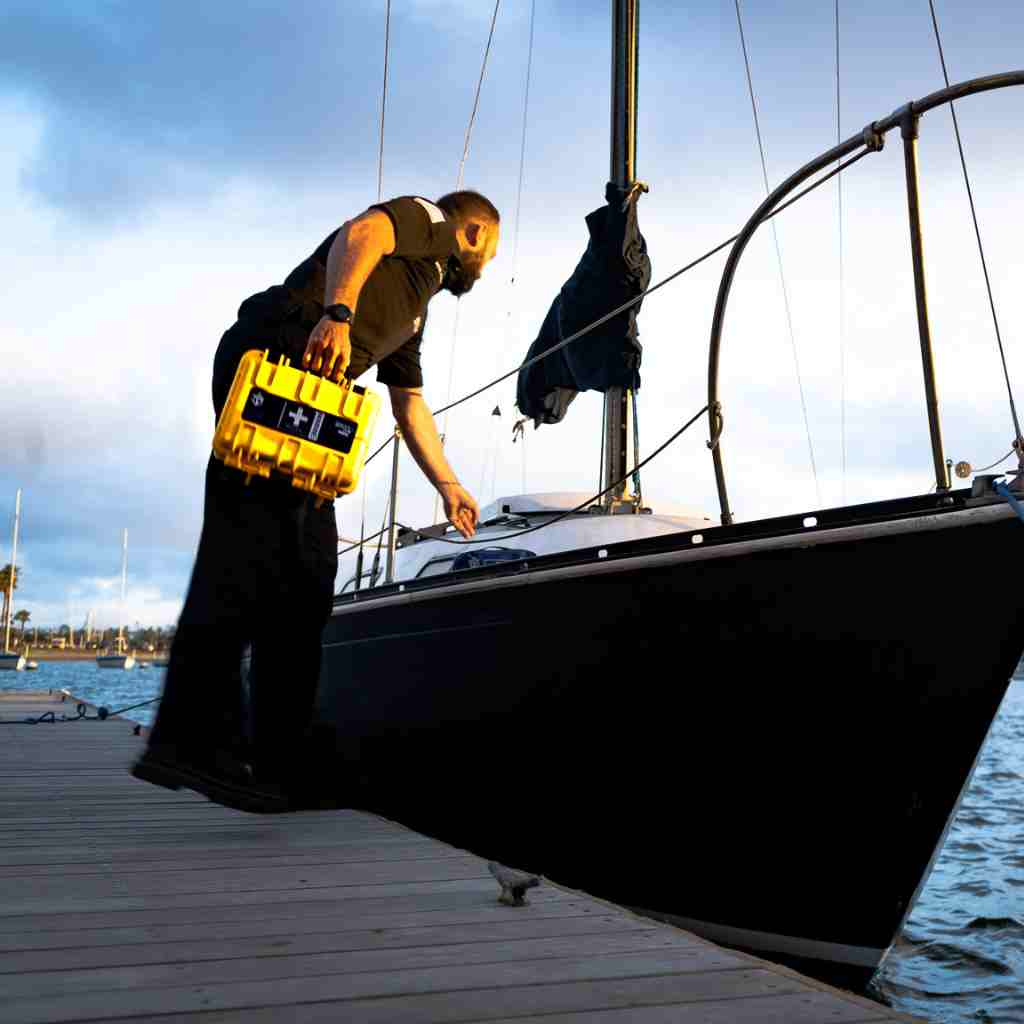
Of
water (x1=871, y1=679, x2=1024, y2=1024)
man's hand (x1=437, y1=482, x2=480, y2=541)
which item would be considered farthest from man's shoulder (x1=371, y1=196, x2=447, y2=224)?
water (x1=871, y1=679, x2=1024, y2=1024)

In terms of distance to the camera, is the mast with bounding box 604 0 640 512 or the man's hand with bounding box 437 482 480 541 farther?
the mast with bounding box 604 0 640 512

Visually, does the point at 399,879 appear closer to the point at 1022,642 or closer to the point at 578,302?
the point at 1022,642

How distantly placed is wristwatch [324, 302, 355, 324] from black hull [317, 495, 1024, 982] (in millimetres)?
1627

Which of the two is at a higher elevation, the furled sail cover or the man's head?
the furled sail cover

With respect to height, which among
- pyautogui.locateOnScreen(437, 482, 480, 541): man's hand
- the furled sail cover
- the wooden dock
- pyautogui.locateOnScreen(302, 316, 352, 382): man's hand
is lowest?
the wooden dock

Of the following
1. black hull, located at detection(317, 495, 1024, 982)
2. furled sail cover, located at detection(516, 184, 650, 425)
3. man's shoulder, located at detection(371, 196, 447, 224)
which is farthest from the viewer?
furled sail cover, located at detection(516, 184, 650, 425)

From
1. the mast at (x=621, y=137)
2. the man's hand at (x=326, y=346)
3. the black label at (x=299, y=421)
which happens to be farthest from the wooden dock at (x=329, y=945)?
the mast at (x=621, y=137)

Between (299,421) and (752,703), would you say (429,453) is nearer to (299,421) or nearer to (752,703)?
(299,421)

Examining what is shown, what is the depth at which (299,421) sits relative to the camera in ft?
10.3

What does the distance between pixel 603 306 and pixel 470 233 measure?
344 cm

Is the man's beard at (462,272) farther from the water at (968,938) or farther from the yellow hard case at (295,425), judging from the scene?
the water at (968,938)

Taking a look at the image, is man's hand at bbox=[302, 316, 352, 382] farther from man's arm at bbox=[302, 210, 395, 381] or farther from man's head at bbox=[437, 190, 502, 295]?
man's head at bbox=[437, 190, 502, 295]

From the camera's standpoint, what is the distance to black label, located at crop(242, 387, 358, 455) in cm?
306

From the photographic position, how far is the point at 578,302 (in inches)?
278
